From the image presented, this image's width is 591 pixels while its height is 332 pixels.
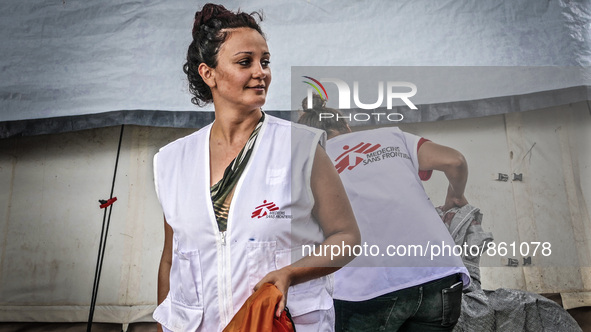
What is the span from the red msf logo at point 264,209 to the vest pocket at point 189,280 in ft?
0.61

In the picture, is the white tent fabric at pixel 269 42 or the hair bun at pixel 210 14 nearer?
the hair bun at pixel 210 14

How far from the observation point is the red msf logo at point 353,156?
198 centimetres

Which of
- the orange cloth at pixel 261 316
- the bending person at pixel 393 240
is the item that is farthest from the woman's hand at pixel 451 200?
the orange cloth at pixel 261 316

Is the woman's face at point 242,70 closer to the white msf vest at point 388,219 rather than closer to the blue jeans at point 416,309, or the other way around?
the white msf vest at point 388,219

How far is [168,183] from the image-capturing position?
146cm

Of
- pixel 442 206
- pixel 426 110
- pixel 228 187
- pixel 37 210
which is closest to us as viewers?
Result: pixel 228 187

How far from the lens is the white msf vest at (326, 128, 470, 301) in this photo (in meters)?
1.80

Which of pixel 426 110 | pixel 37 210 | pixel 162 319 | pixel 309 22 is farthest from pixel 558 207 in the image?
pixel 37 210

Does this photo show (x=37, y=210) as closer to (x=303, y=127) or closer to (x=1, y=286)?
(x=1, y=286)

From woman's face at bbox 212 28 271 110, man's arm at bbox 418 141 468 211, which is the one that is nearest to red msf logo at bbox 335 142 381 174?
man's arm at bbox 418 141 468 211

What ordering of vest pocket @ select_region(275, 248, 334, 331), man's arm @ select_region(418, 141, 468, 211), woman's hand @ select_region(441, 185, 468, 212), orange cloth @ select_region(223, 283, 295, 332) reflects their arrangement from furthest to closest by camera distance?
woman's hand @ select_region(441, 185, 468, 212)
man's arm @ select_region(418, 141, 468, 211)
vest pocket @ select_region(275, 248, 334, 331)
orange cloth @ select_region(223, 283, 295, 332)

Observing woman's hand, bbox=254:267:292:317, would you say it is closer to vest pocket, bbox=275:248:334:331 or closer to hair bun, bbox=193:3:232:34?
vest pocket, bbox=275:248:334:331

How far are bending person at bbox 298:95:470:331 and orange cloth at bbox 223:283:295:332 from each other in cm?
67

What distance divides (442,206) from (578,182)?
2.52ft
